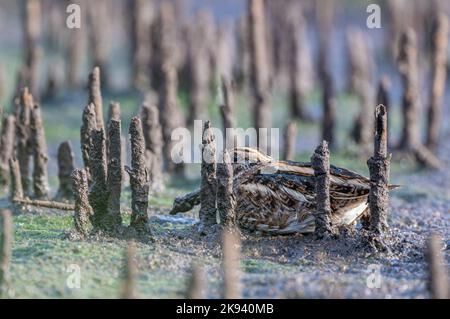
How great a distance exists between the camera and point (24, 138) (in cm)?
869

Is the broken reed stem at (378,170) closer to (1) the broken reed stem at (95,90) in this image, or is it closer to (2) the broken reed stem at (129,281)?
(2) the broken reed stem at (129,281)

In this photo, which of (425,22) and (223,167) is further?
(425,22)

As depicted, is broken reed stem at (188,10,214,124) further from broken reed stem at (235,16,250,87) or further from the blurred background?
broken reed stem at (235,16,250,87)

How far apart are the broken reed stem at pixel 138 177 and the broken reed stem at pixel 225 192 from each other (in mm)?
510

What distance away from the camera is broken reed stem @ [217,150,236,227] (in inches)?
254

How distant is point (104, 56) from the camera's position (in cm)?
1750

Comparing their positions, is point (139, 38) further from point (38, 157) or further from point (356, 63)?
point (38, 157)

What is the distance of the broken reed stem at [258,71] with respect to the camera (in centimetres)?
1173

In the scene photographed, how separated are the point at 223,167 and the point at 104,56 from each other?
451 inches

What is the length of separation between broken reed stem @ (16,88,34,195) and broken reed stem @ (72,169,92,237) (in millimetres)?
2061
